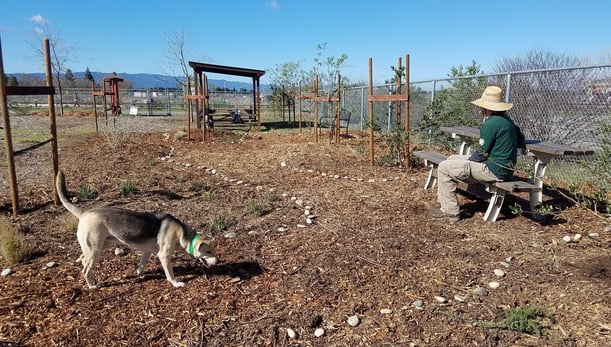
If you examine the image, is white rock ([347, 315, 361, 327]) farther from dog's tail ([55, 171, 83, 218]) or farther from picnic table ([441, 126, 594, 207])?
picnic table ([441, 126, 594, 207])

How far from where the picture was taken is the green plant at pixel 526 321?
9.04 feet

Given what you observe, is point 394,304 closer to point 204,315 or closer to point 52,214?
point 204,315

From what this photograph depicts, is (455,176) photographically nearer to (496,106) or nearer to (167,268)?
(496,106)

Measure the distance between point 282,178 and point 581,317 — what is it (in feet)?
17.4

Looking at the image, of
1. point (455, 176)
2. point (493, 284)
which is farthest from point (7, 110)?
point (493, 284)

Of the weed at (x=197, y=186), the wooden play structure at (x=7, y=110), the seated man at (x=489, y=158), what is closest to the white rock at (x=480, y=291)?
the seated man at (x=489, y=158)

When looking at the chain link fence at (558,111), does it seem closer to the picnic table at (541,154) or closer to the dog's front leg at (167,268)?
the picnic table at (541,154)

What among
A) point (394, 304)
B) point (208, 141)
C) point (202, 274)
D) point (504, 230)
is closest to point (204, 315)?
point (202, 274)

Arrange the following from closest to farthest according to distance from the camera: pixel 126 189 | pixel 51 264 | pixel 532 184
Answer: pixel 51 264 → pixel 532 184 → pixel 126 189

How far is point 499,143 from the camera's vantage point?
15.5 feet

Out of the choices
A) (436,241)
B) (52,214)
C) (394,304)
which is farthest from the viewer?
(52,214)

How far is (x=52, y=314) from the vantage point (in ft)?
9.66


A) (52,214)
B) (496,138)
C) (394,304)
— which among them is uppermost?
(496,138)

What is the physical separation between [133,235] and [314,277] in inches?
62.0
